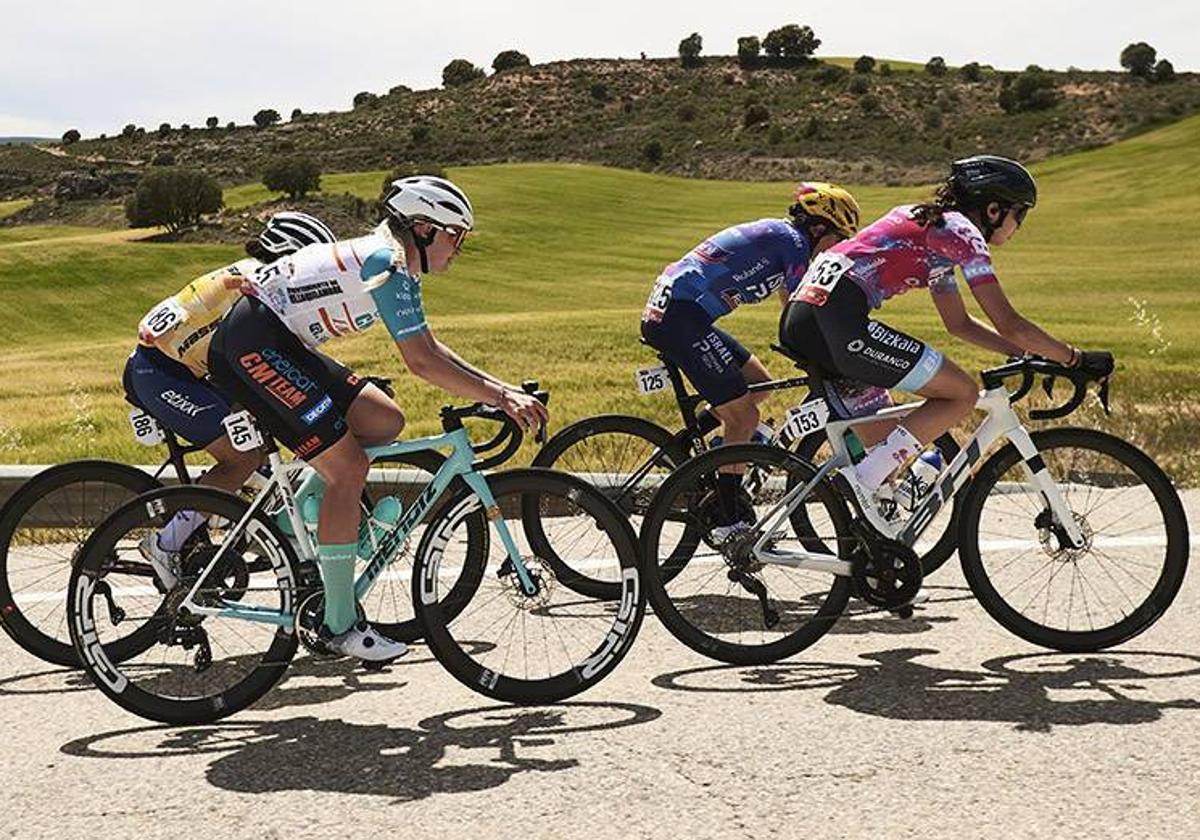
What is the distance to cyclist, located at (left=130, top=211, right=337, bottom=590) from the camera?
5988 mm

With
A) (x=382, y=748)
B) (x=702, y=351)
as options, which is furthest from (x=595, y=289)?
(x=382, y=748)

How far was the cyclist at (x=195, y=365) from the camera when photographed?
5.99 meters

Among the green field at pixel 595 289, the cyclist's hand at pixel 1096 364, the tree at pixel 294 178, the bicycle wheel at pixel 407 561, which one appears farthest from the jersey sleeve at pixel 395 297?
the tree at pixel 294 178

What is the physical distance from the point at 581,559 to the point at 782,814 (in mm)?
2524

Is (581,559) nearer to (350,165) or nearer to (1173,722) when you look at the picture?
(1173,722)

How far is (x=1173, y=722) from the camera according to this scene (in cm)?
487

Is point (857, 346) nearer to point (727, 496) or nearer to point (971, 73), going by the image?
point (727, 496)

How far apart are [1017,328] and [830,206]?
144cm

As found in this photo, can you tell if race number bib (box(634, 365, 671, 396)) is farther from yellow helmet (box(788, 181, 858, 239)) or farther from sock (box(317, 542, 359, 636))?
sock (box(317, 542, 359, 636))

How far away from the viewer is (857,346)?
6012mm

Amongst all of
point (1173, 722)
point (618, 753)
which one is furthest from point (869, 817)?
point (1173, 722)

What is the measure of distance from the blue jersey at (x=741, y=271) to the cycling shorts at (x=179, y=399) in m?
2.13

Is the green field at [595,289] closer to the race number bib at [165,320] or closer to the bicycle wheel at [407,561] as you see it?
the bicycle wheel at [407,561]

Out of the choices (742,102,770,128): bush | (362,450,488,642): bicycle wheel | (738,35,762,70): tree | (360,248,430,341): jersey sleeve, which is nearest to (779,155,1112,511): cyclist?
(362,450,488,642): bicycle wheel
